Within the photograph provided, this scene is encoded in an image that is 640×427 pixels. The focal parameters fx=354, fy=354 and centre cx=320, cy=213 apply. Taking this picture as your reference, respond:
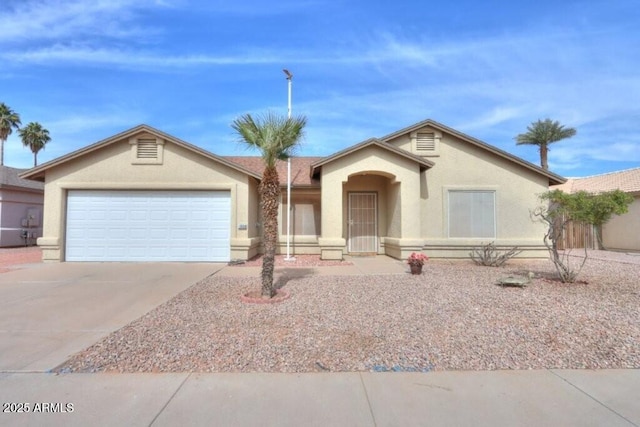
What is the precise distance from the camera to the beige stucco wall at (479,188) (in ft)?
45.9

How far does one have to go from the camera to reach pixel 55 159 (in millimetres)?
12664

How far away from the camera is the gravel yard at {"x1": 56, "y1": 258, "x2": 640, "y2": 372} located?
429 cm

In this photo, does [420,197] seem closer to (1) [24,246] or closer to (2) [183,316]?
(2) [183,316]

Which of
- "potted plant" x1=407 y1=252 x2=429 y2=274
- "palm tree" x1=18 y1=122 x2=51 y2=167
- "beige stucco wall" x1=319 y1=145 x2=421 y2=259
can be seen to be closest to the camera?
"potted plant" x1=407 y1=252 x2=429 y2=274

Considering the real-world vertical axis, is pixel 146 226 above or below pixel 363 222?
below

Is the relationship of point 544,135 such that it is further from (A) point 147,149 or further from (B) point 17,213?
(B) point 17,213

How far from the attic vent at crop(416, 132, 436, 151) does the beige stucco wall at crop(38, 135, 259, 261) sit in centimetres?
712

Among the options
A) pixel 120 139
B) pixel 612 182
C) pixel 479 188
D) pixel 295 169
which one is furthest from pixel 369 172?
pixel 612 182

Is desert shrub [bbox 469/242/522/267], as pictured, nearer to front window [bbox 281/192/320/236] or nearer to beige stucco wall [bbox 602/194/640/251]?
front window [bbox 281/192/320/236]

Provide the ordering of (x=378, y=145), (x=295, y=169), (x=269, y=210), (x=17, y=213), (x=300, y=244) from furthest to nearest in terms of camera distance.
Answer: (x=17, y=213) < (x=295, y=169) < (x=300, y=244) < (x=378, y=145) < (x=269, y=210)

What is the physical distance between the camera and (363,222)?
15492 mm

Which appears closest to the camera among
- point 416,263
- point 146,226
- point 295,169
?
point 416,263

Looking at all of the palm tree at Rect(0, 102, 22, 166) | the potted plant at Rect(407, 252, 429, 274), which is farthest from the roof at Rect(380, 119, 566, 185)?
the palm tree at Rect(0, 102, 22, 166)

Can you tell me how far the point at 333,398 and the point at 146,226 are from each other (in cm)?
1160
